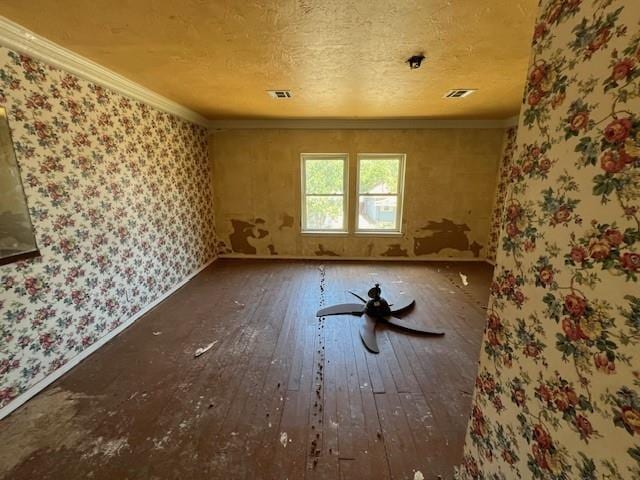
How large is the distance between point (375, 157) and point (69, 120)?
3.82 m

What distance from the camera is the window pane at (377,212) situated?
472cm

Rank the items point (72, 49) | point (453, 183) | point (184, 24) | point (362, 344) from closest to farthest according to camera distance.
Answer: point (184, 24) < point (72, 49) < point (362, 344) < point (453, 183)

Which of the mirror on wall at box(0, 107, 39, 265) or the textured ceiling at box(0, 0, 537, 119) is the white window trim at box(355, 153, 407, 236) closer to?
the textured ceiling at box(0, 0, 537, 119)

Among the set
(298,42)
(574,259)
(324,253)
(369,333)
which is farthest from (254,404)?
(324,253)

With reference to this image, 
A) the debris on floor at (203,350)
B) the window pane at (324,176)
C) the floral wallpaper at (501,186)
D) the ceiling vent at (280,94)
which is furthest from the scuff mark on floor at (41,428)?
the floral wallpaper at (501,186)

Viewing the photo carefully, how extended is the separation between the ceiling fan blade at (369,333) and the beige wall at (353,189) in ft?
7.36

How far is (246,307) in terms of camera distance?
310 cm

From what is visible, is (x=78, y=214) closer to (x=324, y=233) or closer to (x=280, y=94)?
(x=280, y=94)

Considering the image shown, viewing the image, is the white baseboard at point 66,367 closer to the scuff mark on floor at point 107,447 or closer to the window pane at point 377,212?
the scuff mark on floor at point 107,447

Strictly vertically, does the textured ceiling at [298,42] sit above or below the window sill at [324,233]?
above

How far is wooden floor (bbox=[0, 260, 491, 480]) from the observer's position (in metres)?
1.40

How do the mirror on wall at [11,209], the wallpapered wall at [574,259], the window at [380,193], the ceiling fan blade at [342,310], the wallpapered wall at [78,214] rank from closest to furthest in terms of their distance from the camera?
1. the wallpapered wall at [574,259]
2. the mirror on wall at [11,209]
3. the wallpapered wall at [78,214]
4. the ceiling fan blade at [342,310]
5. the window at [380,193]

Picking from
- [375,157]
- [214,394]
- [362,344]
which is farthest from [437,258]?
[214,394]

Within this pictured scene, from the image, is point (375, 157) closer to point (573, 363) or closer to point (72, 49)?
point (72, 49)
